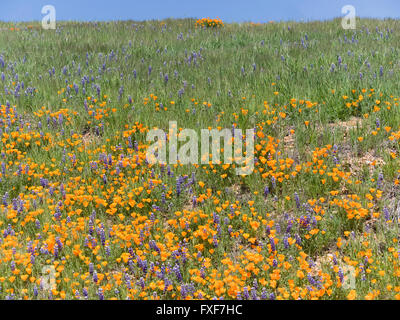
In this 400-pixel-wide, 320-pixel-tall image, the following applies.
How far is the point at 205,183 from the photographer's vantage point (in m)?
6.40

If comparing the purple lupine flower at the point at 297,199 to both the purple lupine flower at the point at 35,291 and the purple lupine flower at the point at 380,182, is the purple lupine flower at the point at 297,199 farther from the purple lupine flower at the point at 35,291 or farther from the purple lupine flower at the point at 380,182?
the purple lupine flower at the point at 35,291

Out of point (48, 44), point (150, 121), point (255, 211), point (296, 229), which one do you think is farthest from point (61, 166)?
point (48, 44)

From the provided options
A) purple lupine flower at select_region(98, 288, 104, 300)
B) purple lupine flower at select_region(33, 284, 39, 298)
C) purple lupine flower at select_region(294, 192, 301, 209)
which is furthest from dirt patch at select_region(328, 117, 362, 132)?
purple lupine flower at select_region(33, 284, 39, 298)

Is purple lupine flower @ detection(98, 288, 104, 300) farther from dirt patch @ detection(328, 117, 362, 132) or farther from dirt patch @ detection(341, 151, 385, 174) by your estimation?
dirt patch @ detection(328, 117, 362, 132)

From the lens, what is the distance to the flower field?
487 cm

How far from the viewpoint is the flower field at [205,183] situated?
4.87 metres

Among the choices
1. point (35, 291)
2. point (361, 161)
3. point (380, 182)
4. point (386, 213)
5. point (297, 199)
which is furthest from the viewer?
point (361, 161)

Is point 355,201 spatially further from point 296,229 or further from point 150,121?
point 150,121

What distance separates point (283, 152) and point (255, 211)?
1.23 metres

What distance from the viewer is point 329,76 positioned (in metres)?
8.24

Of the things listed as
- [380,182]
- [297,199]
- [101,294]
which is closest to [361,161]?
[380,182]

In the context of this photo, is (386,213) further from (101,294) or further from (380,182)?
(101,294)

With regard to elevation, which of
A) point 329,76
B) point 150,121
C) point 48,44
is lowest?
point 150,121

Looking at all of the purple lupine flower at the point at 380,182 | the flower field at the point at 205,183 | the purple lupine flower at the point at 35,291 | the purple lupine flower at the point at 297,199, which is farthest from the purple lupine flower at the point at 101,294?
the purple lupine flower at the point at 380,182
